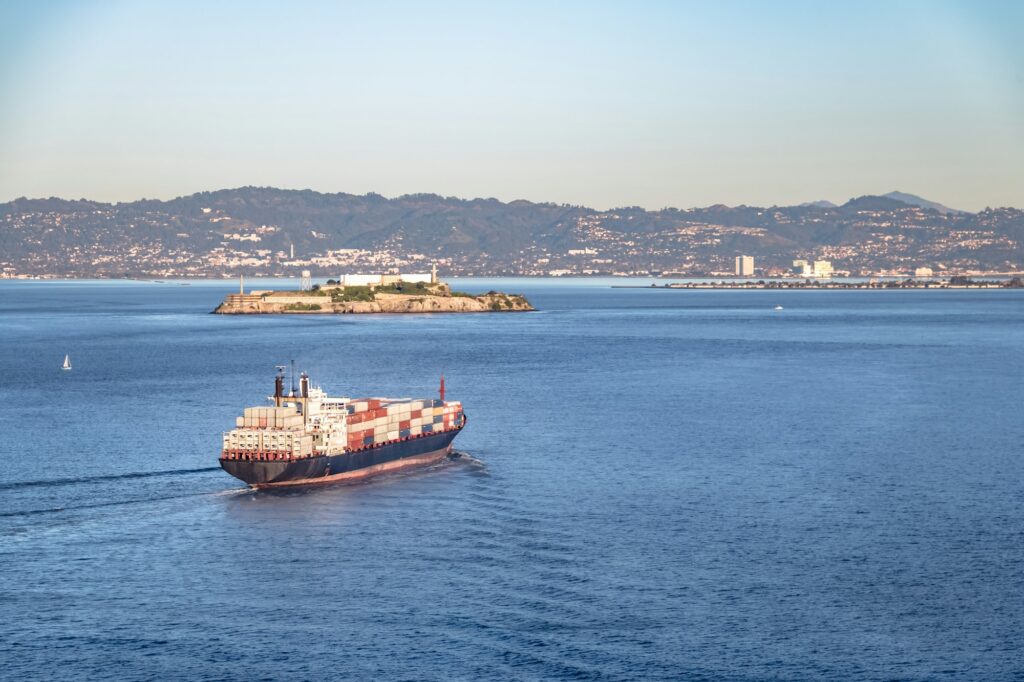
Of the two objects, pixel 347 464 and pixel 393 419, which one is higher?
pixel 393 419

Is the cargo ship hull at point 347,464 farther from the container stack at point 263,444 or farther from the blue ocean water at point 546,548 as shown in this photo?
the blue ocean water at point 546,548

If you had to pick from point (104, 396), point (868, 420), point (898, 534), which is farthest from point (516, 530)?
point (104, 396)

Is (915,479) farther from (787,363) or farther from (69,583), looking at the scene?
(787,363)

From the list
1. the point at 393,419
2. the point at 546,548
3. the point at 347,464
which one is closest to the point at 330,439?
the point at 347,464

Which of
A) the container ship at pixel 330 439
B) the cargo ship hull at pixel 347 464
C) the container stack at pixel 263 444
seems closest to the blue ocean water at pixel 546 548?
the cargo ship hull at pixel 347 464

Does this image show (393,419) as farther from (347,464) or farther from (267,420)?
(267,420)

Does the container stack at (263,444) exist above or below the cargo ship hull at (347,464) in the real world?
above

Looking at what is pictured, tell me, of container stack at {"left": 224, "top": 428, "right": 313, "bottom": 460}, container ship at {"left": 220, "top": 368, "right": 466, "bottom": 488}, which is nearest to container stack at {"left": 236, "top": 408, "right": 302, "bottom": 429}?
container ship at {"left": 220, "top": 368, "right": 466, "bottom": 488}

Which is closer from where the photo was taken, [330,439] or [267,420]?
[267,420]
